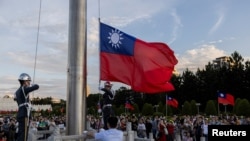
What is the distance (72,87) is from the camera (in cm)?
1050

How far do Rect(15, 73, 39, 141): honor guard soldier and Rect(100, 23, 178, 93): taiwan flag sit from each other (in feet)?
10.7

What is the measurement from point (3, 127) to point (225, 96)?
2217 cm

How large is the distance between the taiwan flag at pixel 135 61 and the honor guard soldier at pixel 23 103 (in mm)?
3269

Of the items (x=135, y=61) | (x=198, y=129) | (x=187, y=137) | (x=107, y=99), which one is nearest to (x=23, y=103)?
(x=107, y=99)

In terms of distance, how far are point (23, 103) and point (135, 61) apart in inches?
199

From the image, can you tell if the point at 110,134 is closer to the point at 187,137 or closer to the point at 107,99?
the point at 107,99

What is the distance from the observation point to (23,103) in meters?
9.69

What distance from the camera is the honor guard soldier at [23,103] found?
9398 mm

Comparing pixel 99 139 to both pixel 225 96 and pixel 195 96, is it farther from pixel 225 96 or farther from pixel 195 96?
pixel 195 96

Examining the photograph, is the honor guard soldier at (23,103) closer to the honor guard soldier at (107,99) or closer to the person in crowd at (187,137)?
the honor guard soldier at (107,99)

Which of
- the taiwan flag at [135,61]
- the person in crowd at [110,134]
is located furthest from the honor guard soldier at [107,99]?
the person in crowd at [110,134]

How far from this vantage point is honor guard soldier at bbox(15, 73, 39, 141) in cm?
940

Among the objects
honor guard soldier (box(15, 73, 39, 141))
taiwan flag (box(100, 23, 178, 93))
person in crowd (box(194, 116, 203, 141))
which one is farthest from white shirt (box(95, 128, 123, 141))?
person in crowd (box(194, 116, 203, 141))

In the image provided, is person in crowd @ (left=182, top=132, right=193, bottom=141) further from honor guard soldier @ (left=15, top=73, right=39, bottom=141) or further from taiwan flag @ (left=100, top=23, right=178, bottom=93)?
honor guard soldier @ (left=15, top=73, right=39, bottom=141)
